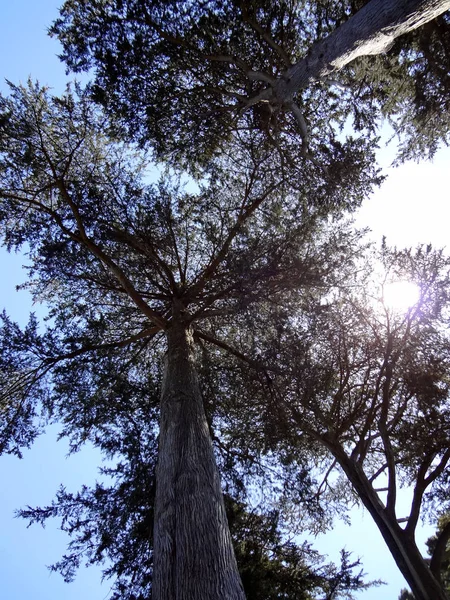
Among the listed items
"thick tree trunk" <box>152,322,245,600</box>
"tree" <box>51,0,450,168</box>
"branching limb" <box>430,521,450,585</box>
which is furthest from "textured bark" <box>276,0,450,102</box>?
"branching limb" <box>430,521,450,585</box>

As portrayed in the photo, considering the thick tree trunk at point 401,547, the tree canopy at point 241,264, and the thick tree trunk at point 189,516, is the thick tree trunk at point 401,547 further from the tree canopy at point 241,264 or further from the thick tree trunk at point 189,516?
the thick tree trunk at point 189,516

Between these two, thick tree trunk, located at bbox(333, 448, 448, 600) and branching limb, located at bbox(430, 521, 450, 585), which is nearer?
thick tree trunk, located at bbox(333, 448, 448, 600)

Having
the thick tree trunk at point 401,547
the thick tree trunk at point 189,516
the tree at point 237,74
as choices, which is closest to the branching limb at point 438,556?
the thick tree trunk at point 401,547

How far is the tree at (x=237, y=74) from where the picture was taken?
653cm

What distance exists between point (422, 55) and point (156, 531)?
8.46 m

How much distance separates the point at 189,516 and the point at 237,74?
7042 mm

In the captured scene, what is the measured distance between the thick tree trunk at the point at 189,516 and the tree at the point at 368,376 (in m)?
2.41

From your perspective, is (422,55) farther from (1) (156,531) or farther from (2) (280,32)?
(1) (156,531)

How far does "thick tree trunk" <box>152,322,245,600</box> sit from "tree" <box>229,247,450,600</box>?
2.41m

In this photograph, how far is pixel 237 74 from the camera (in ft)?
23.7

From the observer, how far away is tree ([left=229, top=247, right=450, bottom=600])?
657cm

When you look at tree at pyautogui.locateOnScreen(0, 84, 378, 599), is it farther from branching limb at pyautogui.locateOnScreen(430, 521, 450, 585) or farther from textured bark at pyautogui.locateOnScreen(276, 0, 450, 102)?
branching limb at pyautogui.locateOnScreen(430, 521, 450, 585)

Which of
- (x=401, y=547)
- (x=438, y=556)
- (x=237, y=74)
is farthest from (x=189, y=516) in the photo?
(x=237, y=74)

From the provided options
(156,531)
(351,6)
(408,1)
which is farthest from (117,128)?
(156,531)
